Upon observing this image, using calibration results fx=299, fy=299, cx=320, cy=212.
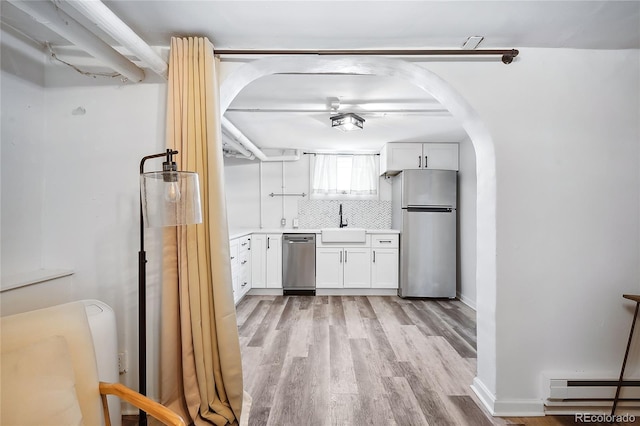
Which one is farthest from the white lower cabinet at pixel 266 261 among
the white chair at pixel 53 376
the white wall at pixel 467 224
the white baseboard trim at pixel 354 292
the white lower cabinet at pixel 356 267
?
the white chair at pixel 53 376

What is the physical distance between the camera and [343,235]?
4586mm

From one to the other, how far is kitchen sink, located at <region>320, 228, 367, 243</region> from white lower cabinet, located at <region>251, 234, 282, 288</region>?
708 millimetres

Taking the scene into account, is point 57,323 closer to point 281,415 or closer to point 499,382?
point 281,415

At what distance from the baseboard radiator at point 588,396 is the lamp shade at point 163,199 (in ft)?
7.80

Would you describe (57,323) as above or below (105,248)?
below

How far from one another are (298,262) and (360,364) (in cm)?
229

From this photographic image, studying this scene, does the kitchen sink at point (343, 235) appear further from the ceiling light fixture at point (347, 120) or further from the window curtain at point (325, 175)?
the ceiling light fixture at point (347, 120)

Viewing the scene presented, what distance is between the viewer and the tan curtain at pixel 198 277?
171 cm

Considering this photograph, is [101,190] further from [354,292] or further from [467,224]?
[467,224]

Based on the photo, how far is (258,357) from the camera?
2.57 metres

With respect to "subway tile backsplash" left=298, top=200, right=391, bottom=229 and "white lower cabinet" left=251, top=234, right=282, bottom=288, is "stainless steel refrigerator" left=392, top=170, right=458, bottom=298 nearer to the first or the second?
"subway tile backsplash" left=298, top=200, right=391, bottom=229

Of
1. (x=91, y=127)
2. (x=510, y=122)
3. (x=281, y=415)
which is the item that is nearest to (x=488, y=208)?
(x=510, y=122)

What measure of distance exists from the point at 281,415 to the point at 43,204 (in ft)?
6.38

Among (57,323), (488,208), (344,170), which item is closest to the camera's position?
(57,323)
